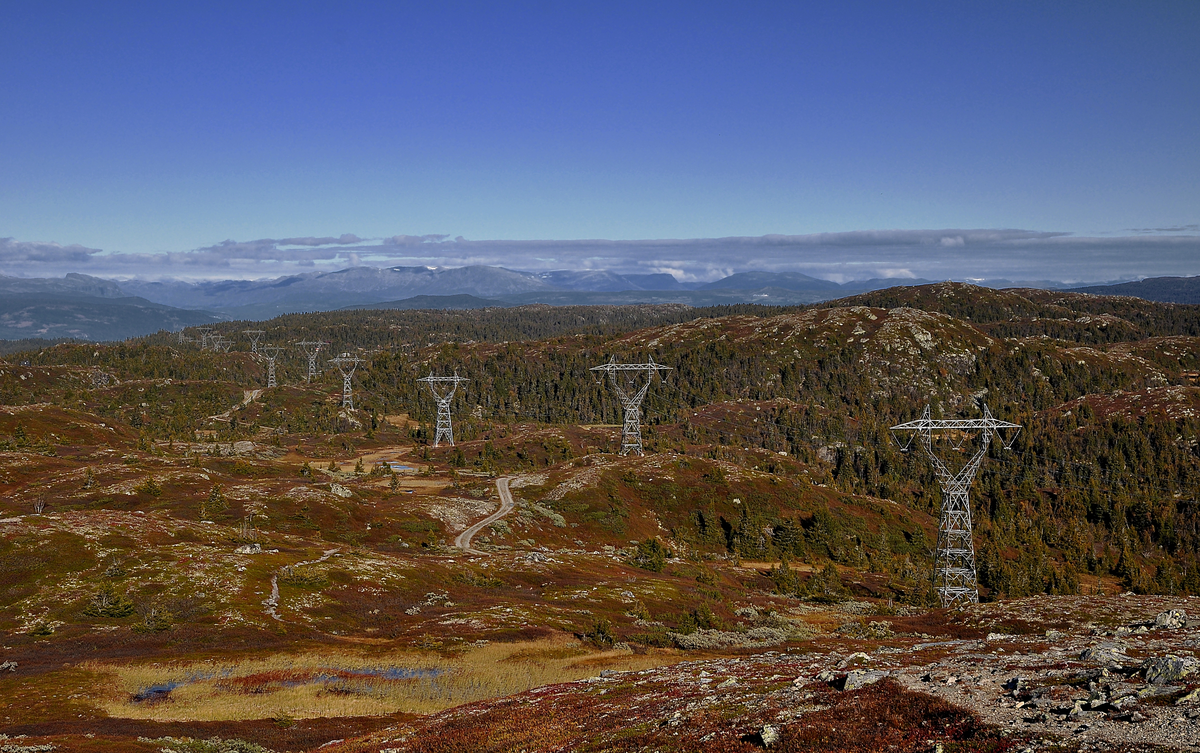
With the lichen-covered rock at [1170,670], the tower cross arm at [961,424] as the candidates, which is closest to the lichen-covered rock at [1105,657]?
the lichen-covered rock at [1170,670]

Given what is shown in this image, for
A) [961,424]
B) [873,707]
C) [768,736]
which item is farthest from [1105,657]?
[961,424]

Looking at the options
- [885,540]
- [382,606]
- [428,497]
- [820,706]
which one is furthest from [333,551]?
[885,540]

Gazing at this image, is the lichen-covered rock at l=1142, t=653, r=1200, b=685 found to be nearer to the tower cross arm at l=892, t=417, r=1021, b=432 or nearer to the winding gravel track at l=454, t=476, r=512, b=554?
the tower cross arm at l=892, t=417, r=1021, b=432

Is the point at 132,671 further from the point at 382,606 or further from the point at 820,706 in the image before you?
the point at 820,706

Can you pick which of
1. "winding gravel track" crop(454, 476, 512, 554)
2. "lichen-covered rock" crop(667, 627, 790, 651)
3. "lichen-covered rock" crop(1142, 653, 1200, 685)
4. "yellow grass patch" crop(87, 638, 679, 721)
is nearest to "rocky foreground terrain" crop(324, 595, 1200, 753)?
"lichen-covered rock" crop(1142, 653, 1200, 685)

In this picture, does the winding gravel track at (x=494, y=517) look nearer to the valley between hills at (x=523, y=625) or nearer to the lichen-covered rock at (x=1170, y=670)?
the valley between hills at (x=523, y=625)
